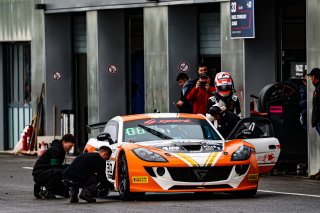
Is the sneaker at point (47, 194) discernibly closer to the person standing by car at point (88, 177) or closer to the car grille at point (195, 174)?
the person standing by car at point (88, 177)

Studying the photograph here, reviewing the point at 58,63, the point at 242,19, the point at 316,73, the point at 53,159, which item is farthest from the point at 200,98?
the point at 58,63

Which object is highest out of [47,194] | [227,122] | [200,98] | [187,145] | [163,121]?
[200,98]

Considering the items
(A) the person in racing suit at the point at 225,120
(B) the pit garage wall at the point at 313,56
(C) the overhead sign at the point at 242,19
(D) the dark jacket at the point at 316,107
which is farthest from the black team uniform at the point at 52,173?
(C) the overhead sign at the point at 242,19

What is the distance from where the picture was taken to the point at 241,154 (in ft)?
63.4

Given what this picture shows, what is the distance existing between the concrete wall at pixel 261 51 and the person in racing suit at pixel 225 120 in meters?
6.14

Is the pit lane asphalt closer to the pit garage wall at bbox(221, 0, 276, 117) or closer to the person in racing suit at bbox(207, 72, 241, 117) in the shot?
the person in racing suit at bbox(207, 72, 241, 117)

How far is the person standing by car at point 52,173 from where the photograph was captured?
→ 20.7 meters

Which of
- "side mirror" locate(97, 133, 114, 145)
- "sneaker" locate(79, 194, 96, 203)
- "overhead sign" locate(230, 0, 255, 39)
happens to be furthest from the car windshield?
"overhead sign" locate(230, 0, 255, 39)

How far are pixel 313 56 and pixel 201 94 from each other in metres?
2.15

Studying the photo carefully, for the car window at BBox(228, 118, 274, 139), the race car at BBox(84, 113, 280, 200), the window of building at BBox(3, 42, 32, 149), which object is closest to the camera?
the race car at BBox(84, 113, 280, 200)

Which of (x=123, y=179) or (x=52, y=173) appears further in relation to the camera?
(x=52, y=173)

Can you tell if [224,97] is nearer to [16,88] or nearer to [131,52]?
[131,52]

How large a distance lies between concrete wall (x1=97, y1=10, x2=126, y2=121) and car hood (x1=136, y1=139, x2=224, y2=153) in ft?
53.2

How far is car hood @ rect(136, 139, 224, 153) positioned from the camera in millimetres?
19358
